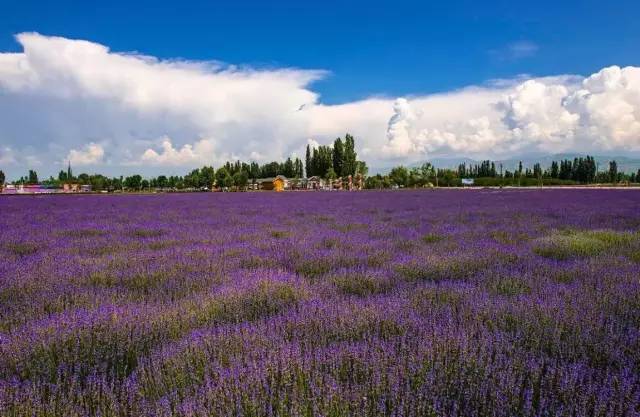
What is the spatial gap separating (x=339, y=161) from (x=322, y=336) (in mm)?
78605

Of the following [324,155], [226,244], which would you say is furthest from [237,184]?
[226,244]

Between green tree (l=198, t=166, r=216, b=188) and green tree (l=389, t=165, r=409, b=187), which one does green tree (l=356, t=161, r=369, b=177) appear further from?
green tree (l=198, t=166, r=216, b=188)

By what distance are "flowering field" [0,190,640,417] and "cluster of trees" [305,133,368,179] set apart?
71020mm

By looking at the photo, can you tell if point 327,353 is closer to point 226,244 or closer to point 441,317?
point 441,317

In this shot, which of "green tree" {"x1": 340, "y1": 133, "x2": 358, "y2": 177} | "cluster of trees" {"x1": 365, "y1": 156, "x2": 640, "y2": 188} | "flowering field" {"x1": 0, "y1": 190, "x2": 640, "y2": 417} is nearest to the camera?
"flowering field" {"x1": 0, "y1": 190, "x2": 640, "y2": 417}

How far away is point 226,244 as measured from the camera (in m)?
6.98

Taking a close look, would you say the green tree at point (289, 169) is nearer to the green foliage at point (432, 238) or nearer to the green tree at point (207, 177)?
the green tree at point (207, 177)

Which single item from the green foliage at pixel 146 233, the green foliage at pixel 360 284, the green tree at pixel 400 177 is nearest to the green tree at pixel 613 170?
the green tree at pixel 400 177

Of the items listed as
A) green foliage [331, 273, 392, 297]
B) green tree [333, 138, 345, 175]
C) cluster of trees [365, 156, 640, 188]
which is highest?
green tree [333, 138, 345, 175]

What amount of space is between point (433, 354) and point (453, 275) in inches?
95.6

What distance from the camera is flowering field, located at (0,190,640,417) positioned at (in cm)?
196

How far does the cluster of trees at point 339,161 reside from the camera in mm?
77750

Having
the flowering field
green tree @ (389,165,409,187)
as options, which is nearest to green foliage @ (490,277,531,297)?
the flowering field

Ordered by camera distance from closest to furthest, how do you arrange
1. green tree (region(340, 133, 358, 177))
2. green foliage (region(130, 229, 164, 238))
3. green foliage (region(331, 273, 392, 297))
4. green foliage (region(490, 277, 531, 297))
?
green foliage (region(490, 277, 531, 297))
green foliage (region(331, 273, 392, 297))
green foliage (region(130, 229, 164, 238))
green tree (region(340, 133, 358, 177))
